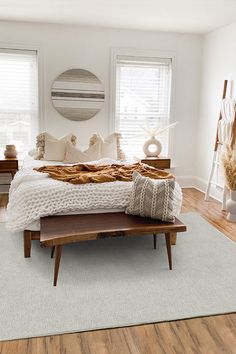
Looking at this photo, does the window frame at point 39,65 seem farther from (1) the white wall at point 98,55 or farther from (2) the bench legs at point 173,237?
(2) the bench legs at point 173,237

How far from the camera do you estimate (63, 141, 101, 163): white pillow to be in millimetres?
4855

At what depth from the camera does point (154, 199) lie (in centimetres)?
302

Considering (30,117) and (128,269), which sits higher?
(30,117)

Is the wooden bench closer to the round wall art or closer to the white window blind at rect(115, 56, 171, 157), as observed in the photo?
the round wall art

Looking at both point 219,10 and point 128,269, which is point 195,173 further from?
point 128,269

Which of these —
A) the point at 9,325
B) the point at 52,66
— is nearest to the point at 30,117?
the point at 52,66

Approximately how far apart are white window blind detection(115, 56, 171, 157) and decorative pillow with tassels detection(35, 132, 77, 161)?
1159mm

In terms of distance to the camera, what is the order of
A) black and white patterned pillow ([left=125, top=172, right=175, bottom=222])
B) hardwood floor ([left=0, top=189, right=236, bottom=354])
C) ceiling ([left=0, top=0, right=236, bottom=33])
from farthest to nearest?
1. ceiling ([left=0, top=0, right=236, bottom=33])
2. black and white patterned pillow ([left=125, top=172, right=175, bottom=222])
3. hardwood floor ([left=0, top=189, right=236, bottom=354])

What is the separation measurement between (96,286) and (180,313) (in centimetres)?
67

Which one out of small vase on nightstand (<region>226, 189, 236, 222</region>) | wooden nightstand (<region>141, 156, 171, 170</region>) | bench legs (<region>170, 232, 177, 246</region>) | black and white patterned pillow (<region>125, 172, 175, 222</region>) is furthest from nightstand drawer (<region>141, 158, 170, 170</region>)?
black and white patterned pillow (<region>125, 172, 175, 222</region>)

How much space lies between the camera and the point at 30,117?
17.8 feet

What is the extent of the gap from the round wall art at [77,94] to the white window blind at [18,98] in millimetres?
366

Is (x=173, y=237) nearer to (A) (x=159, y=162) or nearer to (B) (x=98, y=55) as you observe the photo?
(A) (x=159, y=162)

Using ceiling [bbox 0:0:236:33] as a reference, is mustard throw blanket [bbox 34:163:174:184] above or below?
below
